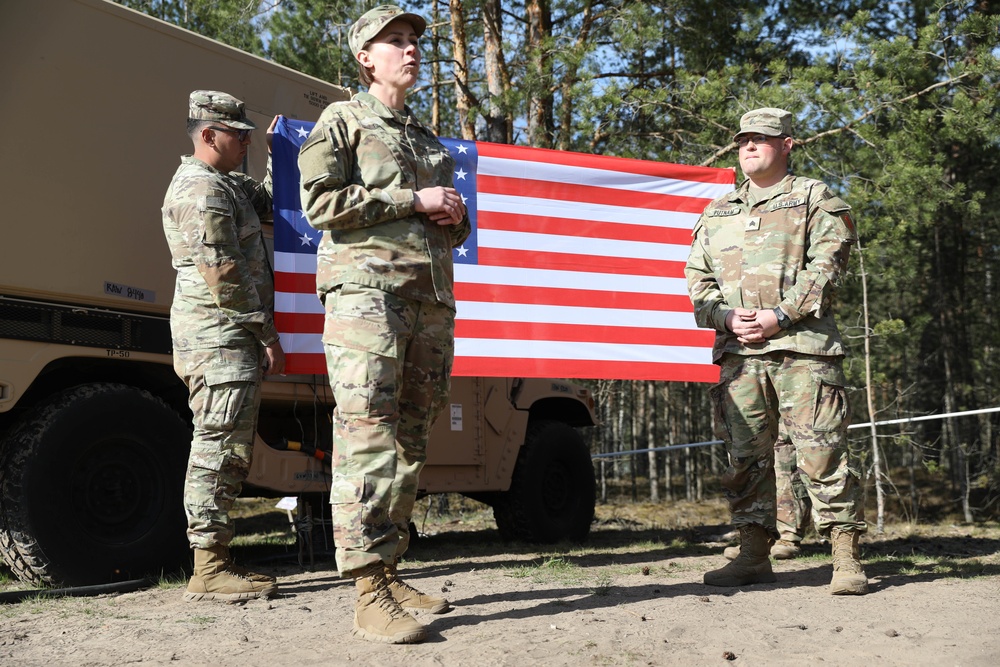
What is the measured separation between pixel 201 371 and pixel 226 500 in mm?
542

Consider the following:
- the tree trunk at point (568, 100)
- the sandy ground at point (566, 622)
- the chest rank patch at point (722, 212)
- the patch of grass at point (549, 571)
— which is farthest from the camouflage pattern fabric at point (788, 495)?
the tree trunk at point (568, 100)

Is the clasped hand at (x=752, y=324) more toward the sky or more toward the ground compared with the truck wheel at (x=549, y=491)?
more toward the sky

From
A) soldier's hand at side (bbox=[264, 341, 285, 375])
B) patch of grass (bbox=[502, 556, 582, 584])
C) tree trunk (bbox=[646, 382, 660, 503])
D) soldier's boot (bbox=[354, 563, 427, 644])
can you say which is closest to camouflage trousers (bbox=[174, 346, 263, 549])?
soldier's hand at side (bbox=[264, 341, 285, 375])

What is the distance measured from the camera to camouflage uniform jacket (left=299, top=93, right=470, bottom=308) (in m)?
3.26

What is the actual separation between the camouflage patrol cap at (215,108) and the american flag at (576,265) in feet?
2.87

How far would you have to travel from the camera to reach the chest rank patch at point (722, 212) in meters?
4.61

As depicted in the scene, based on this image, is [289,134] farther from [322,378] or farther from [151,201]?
[322,378]

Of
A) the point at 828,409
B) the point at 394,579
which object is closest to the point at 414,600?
the point at 394,579

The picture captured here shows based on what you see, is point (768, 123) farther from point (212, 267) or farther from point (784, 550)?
point (212, 267)

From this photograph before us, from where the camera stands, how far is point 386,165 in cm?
337

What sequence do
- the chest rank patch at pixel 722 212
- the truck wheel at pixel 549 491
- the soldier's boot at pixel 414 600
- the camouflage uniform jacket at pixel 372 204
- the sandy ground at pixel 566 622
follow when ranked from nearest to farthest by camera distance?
the sandy ground at pixel 566 622
the camouflage uniform jacket at pixel 372 204
the soldier's boot at pixel 414 600
the chest rank patch at pixel 722 212
the truck wheel at pixel 549 491

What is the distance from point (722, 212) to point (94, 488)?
3.12 metres

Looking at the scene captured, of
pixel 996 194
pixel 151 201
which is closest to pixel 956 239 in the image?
pixel 996 194

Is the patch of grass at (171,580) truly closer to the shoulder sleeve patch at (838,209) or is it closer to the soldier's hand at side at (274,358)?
the soldier's hand at side at (274,358)
